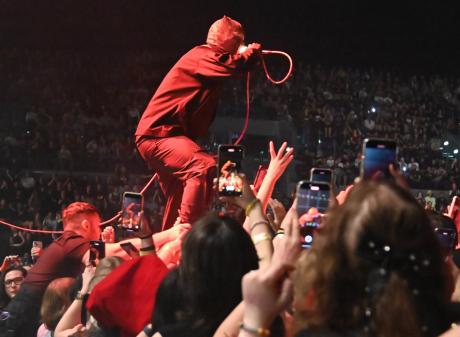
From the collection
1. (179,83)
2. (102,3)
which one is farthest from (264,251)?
(102,3)

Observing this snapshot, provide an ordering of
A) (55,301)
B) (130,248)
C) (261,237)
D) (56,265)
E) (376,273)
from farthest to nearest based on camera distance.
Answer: (56,265)
(55,301)
(130,248)
(261,237)
(376,273)

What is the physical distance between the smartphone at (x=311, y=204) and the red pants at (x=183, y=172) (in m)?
1.57

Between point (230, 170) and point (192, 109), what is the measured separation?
156 cm

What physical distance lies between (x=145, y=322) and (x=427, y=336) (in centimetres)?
103

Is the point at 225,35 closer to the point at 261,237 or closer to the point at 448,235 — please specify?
the point at 448,235

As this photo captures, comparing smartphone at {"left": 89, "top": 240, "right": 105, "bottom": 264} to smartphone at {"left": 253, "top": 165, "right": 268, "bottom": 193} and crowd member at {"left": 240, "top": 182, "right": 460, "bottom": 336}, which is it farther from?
crowd member at {"left": 240, "top": 182, "right": 460, "bottom": 336}

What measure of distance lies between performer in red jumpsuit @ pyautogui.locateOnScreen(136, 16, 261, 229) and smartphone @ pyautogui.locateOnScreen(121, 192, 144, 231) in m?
0.89

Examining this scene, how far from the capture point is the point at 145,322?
221 centimetres

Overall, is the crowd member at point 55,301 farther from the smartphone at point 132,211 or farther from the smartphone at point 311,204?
the smartphone at point 311,204

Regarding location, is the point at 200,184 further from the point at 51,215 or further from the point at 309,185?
the point at 51,215

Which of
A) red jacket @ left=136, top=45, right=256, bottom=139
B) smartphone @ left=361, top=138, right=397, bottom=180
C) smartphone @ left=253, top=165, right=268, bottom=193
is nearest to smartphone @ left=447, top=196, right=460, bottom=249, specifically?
smartphone @ left=253, top=165, right=268, bottom=193

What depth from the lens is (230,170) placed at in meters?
2.41

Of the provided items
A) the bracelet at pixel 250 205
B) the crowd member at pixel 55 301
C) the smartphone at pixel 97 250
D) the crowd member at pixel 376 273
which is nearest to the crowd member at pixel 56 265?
the crowd member at pixel 55 301

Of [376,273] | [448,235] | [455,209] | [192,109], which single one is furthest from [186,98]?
[376,273]
